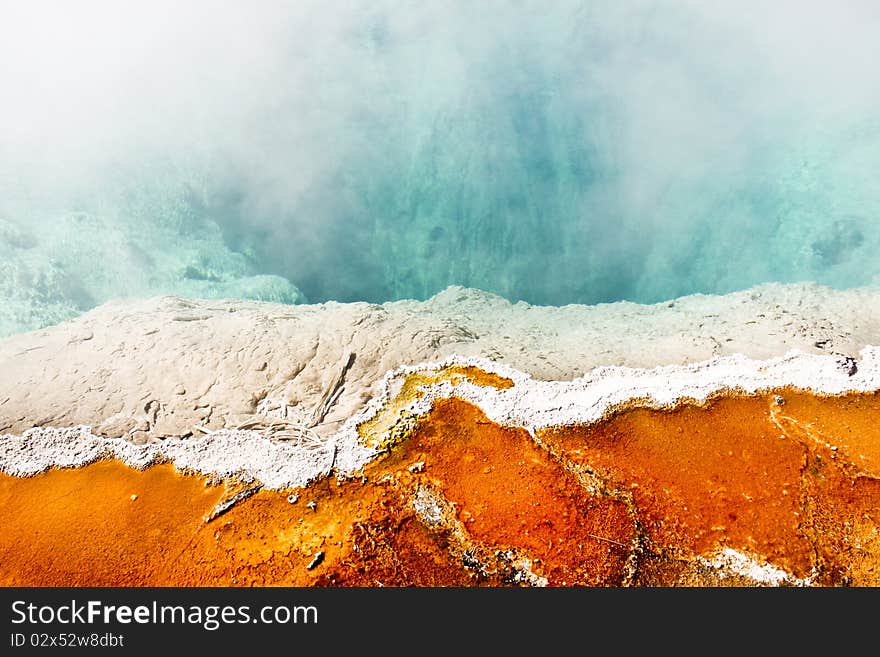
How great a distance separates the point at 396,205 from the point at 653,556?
45.2 ft

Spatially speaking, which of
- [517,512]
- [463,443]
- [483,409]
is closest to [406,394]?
[483,409]

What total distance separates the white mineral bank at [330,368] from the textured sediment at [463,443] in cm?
5

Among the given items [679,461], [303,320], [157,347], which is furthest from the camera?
[303,320]

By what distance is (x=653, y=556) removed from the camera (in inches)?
263

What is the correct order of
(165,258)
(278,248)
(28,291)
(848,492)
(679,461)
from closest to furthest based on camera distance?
Answer: 1. (848,492)
2. (679,461)
3. (28,291)
4. (165,258)
5. (278,248)

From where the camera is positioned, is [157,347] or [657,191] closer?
[157,347]

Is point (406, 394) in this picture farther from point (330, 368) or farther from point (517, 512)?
point (517, 512)

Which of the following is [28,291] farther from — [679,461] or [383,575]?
[679,461]

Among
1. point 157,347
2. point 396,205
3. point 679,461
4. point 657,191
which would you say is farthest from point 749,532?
point 396,205

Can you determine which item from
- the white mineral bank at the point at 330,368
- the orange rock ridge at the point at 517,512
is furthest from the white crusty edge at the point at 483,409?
the orange rock ridge at the point at 517,512

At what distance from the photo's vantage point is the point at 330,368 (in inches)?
396

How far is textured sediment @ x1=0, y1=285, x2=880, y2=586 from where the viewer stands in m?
6.77

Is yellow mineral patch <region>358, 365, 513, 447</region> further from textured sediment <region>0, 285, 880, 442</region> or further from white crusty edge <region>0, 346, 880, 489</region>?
textured sediment <region>0, 285, 880, 442</region>

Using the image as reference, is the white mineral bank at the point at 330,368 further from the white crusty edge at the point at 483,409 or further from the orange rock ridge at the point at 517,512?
the orange rock ridge at the point at 517,512
